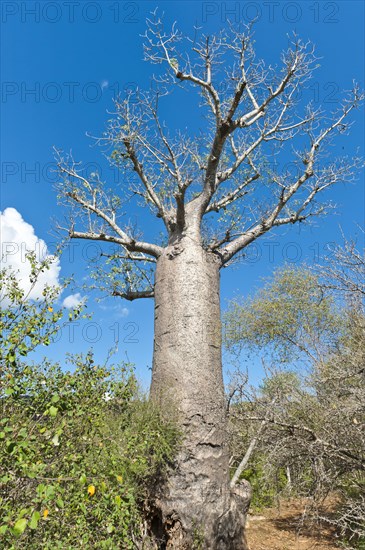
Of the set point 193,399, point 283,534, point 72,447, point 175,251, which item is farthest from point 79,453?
point 283,534

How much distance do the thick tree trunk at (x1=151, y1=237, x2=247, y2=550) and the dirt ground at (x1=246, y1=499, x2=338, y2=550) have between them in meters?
2.27

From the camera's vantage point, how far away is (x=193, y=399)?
199 inches

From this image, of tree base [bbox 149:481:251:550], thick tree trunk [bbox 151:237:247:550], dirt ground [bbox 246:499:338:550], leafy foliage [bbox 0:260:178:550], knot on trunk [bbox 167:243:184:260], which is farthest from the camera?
dirt ground [bbox 246:499:338:550]

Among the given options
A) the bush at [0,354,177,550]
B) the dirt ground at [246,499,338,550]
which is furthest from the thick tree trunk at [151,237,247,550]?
the dirt ground at [246,499,338,550]

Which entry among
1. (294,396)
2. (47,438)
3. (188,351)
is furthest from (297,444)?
(47,438)

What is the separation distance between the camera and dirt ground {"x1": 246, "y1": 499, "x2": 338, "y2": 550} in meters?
7.36

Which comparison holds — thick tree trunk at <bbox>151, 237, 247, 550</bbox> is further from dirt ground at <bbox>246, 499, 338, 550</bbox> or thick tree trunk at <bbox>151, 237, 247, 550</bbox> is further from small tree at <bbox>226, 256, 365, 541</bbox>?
dirt ground at <bbox>246, 499, 338, 550</bbox>

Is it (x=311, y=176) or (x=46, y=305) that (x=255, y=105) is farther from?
(x=46, y=305)

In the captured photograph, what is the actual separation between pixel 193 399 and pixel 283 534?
5003mm

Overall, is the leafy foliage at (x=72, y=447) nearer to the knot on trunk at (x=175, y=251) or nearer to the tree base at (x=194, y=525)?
the tree base at (x=194, y=525)

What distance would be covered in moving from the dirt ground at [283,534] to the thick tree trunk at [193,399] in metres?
2.27

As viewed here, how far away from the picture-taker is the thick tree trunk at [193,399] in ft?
15.4

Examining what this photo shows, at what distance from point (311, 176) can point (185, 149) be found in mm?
2176

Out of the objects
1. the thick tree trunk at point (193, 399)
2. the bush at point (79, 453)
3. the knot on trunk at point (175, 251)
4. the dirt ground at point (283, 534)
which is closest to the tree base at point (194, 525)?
the thick tree trunk at point (193, 399)
